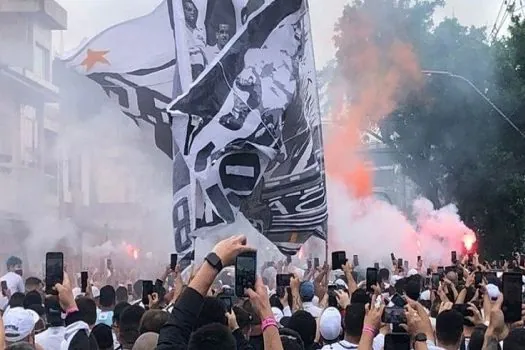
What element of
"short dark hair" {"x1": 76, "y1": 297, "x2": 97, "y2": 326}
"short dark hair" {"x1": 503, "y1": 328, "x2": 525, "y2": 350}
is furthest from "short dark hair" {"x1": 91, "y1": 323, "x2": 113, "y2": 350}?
"short dark hair" {"x1": 503, "y1": 328, "x2": 525, "y2": 350}

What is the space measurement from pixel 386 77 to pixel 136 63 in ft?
49.9

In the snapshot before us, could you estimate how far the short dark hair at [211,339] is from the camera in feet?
12.4

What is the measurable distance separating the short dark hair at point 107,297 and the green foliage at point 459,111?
20500 millimetres

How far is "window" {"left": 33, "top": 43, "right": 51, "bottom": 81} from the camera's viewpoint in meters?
28.4

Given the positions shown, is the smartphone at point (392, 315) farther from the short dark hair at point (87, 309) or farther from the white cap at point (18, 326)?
the short dark hair at point (87, 309)

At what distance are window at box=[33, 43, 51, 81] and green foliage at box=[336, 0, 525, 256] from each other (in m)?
8.69

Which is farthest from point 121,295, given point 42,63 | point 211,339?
point 42,63

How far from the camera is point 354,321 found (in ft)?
19.1

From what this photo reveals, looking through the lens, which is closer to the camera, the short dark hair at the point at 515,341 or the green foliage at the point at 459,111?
the short dark hair at the point at 515,341

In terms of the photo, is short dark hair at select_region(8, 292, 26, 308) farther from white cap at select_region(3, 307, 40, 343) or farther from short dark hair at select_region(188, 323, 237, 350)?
short dark hair at select_region(188, 323, 237, 350)

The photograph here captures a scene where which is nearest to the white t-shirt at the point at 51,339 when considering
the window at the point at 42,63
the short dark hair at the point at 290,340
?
the short dark hair at the point at 290,340

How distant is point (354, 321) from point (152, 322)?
120 centimetres

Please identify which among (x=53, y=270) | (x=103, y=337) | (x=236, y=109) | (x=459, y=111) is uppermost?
(x=459, y=111)

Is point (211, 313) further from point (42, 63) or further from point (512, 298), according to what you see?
point (42, 63)
